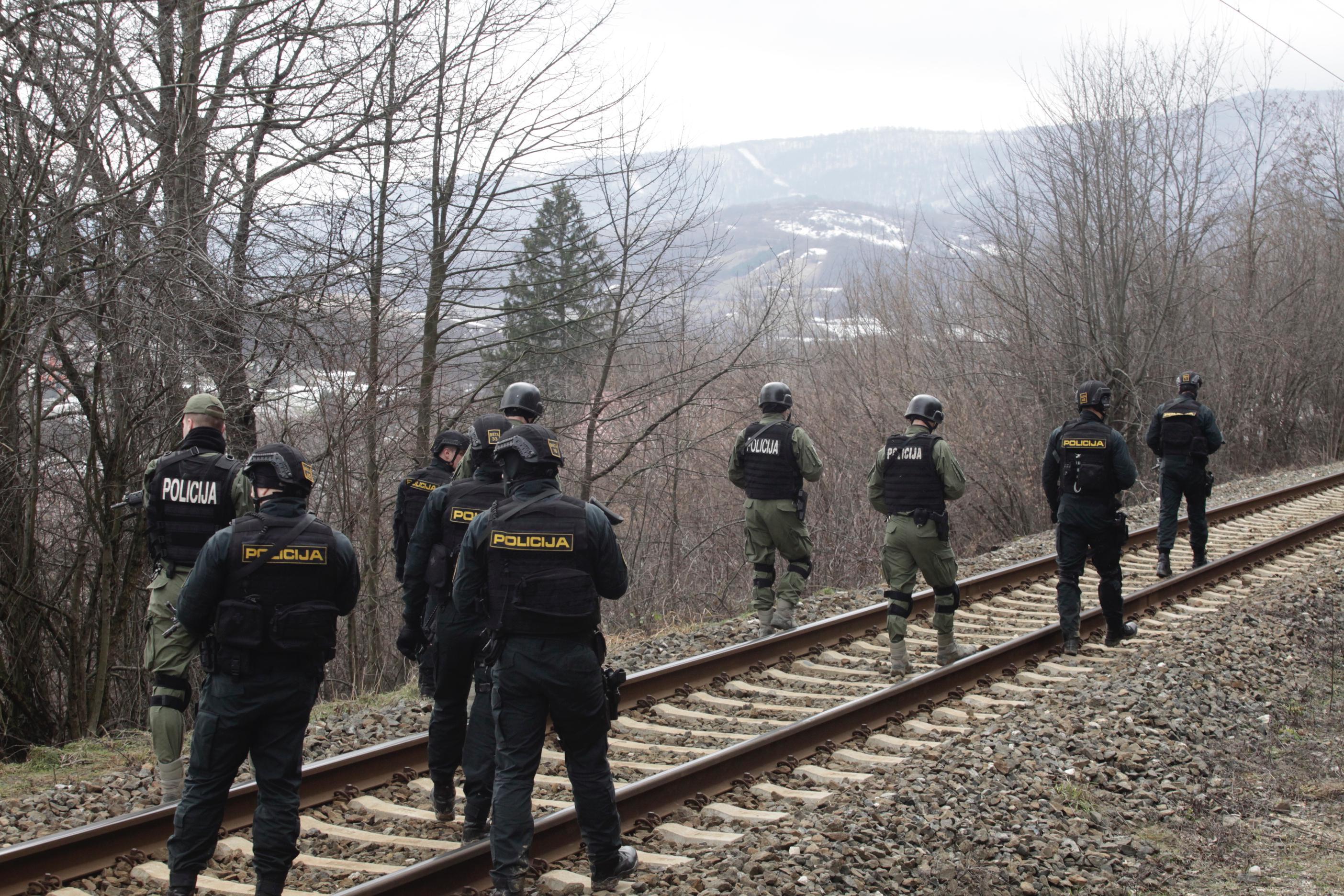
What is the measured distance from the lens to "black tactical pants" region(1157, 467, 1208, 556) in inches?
490

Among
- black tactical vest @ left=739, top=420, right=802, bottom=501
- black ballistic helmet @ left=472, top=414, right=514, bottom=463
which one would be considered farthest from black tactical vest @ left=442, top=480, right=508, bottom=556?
black tactical vest @ left=739, top=420, right=802, bottom=501

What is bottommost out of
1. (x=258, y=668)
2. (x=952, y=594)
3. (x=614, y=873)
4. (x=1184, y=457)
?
(x=614, y=873)

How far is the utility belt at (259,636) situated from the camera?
189 inches

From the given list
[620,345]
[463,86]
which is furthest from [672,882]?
[620,345]

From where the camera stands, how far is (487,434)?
608cm

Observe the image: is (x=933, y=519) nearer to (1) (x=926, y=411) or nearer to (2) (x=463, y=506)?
(1) (x=926, y=411)

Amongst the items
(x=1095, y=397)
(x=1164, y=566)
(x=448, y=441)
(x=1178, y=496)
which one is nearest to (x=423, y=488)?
(x=448, y=441)

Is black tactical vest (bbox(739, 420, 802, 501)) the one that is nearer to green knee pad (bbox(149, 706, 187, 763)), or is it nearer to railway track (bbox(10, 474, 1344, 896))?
railway track (bbox(10, 474, 1344, 896))

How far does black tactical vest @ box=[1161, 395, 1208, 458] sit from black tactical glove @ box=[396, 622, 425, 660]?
31.1ft

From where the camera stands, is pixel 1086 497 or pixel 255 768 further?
pixel 1086 497

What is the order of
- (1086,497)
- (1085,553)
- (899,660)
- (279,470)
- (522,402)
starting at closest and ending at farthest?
(279,470), (522,402), (899,660), (1086,497), (1085,553)

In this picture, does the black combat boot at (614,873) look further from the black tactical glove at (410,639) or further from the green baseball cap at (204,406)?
the green baseball cap at (204,406)

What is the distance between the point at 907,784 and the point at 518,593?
104 inches

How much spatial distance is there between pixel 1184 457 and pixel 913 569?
206 inches
